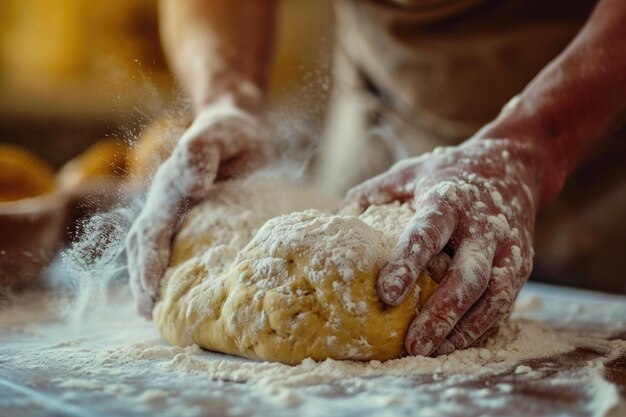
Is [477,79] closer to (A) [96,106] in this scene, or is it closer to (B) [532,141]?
(B) [532,141]

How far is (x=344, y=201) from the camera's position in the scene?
139 cm

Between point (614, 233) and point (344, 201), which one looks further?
point (614, 233)

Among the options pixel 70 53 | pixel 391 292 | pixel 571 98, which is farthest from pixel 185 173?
pixel 70 53

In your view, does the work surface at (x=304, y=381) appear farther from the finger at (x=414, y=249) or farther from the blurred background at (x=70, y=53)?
the blurred background at (x=70, y=53)

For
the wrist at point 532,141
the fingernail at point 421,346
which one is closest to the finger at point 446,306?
the fingernail at point 421,346

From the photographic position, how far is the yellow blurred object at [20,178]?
5.89 ft

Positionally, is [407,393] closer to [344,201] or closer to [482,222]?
[482,222]

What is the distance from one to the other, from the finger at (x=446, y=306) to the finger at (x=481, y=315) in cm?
3

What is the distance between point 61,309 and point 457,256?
36.2 inches

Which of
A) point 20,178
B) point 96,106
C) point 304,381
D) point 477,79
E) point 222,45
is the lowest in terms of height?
point 304,381

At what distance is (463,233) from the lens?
1153 mm

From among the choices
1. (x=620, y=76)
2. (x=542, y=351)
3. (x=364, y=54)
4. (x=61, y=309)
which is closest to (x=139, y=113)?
(x=61, y=309)

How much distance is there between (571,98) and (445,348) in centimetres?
63

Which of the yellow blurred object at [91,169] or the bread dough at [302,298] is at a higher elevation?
the yellow blurred object at [91,169]
